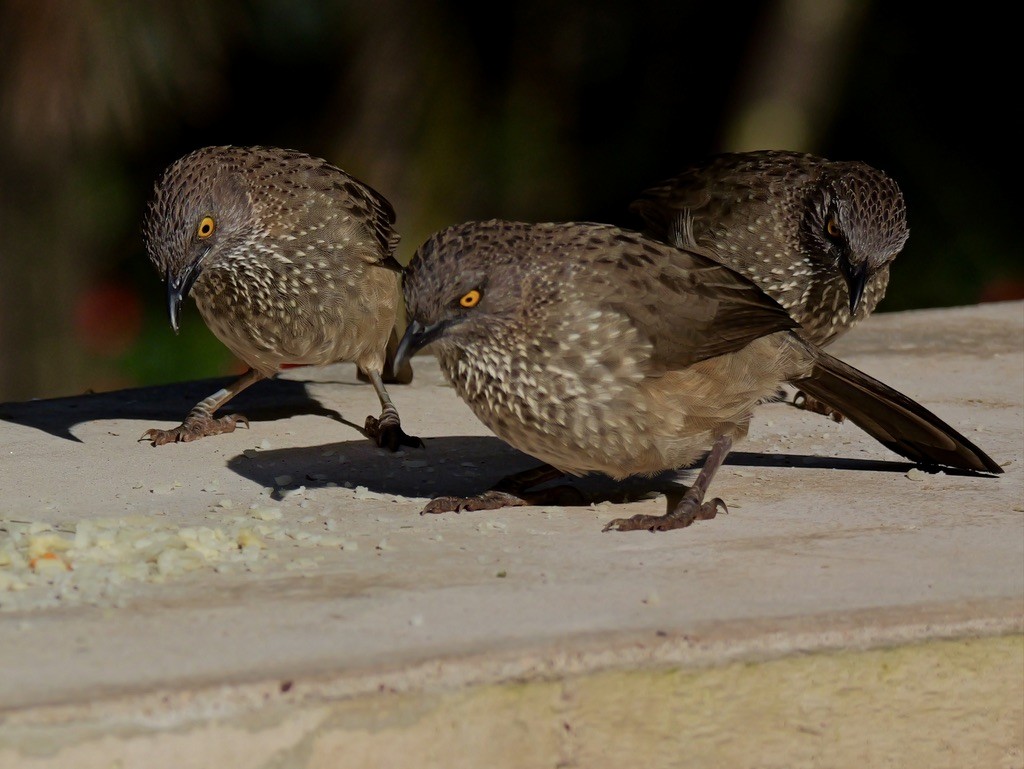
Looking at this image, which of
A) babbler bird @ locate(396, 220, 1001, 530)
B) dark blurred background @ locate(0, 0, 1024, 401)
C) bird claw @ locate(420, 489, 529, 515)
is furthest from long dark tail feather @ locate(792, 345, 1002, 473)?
dark blurred background @ locate(0, 0, 1024, 401)

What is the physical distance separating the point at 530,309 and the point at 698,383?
530mm

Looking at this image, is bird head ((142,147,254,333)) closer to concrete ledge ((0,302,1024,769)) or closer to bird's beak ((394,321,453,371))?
Answer: concrete ledge ((0,302,1024,769))

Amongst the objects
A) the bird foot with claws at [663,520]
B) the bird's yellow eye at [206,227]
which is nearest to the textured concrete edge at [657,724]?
the bird foot with claws at [663,520]

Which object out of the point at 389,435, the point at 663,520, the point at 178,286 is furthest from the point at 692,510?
the point at 178,286

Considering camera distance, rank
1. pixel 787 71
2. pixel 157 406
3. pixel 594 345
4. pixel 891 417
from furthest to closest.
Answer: pixel 787 71 < pixel 157 406 < pixel 891 417 < pixel 594 345

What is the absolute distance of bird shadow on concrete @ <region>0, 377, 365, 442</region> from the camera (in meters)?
5.57

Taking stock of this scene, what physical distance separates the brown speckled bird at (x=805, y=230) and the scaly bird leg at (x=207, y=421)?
1.69 meters

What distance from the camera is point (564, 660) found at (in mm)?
2969

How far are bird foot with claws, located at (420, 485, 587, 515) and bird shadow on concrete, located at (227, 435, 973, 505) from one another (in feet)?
0.21

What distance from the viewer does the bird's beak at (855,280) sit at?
5.17m

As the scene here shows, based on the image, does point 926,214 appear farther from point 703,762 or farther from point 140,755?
point 140,755

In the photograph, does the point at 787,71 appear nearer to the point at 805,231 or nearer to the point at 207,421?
the point at 805,231

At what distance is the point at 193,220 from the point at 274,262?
36cm

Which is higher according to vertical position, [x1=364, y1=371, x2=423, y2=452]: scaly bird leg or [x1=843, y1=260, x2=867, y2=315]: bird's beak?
[x1=843, y1=260, x2=867, y2=315]: bird's beak
